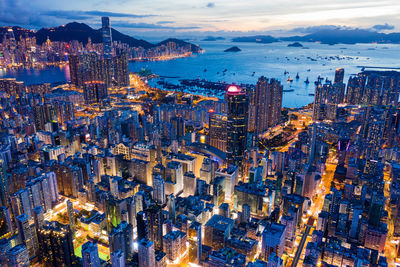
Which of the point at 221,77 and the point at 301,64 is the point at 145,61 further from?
the point at 301,64

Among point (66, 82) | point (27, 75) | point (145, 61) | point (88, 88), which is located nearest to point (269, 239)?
point (88, 88)

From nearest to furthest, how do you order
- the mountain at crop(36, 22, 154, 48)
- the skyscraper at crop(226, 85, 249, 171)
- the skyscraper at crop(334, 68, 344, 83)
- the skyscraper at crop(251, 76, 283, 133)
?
the skyscraper at crop(226, 85, 249, 171), the skyscraper at crop(251, 76, 283, 133), the skyscraper at crop(334, 68, 344, 83), the mountain at crop(36, 22, 154, 48)

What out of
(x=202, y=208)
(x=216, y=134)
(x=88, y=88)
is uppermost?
(x=88, y=88)

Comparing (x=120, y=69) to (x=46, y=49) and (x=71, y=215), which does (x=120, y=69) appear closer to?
(x=46, y=49)

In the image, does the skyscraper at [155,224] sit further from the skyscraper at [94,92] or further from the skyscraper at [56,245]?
the skyscraper at [94,92]

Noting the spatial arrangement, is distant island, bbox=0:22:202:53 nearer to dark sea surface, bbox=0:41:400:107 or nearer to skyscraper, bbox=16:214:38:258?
dark sea surface, bbox=0:41:400:107

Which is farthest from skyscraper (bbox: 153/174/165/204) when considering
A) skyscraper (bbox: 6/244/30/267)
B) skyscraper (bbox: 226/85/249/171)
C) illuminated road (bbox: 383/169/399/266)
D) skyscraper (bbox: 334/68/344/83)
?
skyscraper (bbox: 334/68/344/83)
